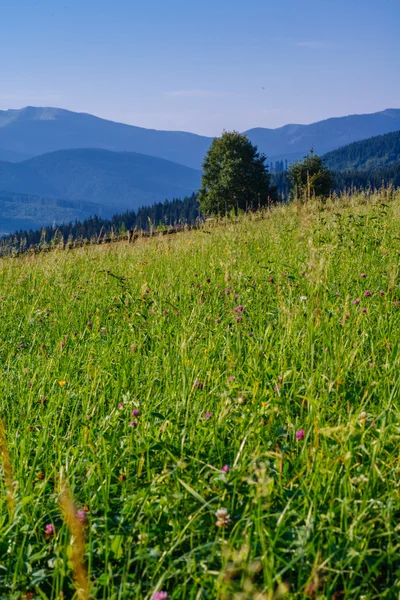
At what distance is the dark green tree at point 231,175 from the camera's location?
60.4m

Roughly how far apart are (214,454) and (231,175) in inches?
2349

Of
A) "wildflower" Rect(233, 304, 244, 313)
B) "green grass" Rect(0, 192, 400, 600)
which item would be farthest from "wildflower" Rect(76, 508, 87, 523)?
"wildflower" Rect(233, 304, 244, 313)

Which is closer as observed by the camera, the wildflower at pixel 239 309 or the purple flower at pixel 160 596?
the purple flower at pixel 160 596

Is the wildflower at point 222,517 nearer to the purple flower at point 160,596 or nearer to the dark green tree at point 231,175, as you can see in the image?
the purple flower at point 160,596

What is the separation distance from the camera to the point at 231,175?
6038 cm

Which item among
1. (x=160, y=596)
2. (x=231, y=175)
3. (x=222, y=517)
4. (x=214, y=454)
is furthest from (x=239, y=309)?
(x=231, y=175)

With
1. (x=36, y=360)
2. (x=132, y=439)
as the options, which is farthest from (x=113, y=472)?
(x=36, y=360)

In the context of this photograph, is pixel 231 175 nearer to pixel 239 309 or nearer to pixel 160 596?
pixel 239 309

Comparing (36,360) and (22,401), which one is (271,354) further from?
(36,360)

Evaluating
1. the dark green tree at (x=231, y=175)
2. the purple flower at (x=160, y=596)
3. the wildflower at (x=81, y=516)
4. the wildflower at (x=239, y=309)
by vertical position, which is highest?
the dark green tree at (x=231, y=175)

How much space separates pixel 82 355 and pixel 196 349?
1015mm

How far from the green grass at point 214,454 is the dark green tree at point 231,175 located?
56.0 metres

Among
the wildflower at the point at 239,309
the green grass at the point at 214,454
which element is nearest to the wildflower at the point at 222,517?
the green grass at the point at 214,454

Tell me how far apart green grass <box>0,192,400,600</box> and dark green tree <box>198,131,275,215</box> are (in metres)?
56.0
